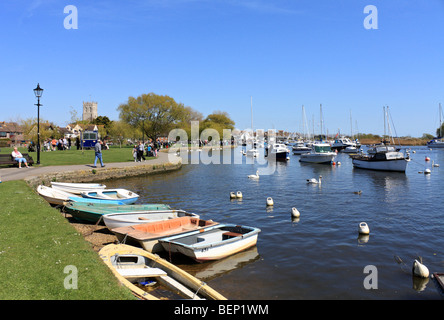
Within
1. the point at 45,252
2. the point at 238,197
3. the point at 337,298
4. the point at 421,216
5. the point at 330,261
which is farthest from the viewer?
the point at 238,197

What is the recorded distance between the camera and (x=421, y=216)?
17.2 m

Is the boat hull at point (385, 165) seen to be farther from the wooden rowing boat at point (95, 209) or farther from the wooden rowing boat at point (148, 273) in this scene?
the wooden rowing boat at point (148, 273)

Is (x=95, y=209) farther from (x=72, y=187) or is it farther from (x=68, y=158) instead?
(x=68, y=158)

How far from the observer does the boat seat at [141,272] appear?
8016mm

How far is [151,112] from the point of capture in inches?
2879

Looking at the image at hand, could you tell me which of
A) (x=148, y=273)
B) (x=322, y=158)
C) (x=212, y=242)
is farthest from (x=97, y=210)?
(x=322, y=158)

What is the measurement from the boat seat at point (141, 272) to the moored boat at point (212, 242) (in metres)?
1.88

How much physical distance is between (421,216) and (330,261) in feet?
31.0

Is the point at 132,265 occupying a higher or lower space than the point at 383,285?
higher

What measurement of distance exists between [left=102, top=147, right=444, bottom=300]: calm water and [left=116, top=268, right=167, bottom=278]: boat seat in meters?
1.83

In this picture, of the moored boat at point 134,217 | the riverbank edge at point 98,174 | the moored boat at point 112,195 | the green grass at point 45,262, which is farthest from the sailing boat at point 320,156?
Result: the green grass at point 45,262

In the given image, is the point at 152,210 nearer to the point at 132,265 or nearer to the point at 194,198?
the point at 132,265
